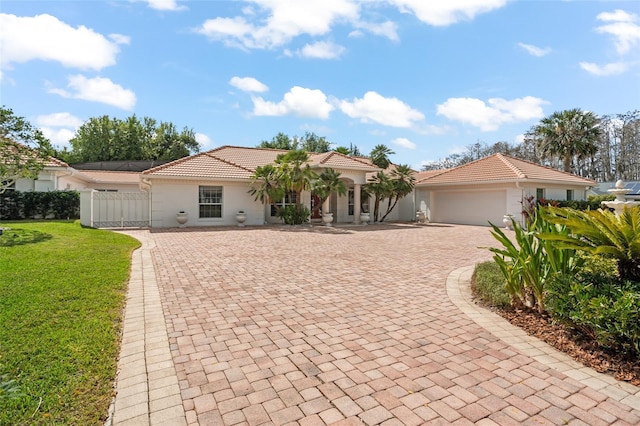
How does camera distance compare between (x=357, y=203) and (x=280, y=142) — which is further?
(x=280, y=142)

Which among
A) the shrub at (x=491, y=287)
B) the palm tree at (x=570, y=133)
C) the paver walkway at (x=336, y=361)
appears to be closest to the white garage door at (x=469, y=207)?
the palm tree at (x=570, y=133)

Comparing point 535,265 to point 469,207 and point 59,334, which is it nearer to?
point 59,334

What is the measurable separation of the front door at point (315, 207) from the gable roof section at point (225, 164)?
262cm

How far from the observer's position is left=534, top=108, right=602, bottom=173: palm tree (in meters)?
30.0

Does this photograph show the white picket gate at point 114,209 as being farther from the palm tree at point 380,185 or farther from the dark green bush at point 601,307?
the dark green bush at point 601,307

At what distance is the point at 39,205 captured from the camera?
1961 cm

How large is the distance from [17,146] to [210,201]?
8823mm

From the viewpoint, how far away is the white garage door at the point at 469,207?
896 inches

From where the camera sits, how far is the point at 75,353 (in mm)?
3791

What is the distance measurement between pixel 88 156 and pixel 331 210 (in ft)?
132

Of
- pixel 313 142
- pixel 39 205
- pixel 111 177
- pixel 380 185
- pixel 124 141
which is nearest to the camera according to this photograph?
pixel 39 205

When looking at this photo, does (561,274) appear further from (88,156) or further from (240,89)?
(88,156)

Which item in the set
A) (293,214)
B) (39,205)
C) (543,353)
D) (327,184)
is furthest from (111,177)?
(543,353)

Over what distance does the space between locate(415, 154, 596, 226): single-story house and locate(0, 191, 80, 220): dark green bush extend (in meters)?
22.8
